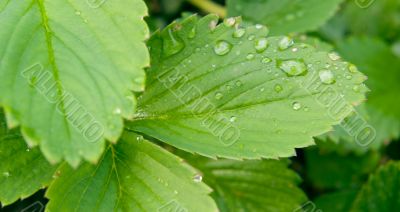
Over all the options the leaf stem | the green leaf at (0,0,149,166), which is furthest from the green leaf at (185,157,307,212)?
the leaf stem

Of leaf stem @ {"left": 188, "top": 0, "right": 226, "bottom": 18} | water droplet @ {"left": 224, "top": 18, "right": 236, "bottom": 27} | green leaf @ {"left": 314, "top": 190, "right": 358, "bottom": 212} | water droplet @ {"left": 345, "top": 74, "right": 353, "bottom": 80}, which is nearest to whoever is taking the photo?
water droplet @ {"left": 345, "top": 74, "right": 353, "bottom": 80}

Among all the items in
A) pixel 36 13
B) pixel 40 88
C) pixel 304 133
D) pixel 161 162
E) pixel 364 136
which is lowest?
pixel 364 136

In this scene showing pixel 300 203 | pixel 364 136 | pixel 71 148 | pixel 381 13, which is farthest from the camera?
pixel 381 13

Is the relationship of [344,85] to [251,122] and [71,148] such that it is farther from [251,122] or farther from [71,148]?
[71,148]

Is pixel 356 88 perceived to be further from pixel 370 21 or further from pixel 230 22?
pixel 370 21

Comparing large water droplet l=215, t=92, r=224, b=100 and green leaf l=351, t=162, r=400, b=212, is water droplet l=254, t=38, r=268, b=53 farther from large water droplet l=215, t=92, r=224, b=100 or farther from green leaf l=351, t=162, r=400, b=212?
green leaf l=351, t=162, r=400, b=212

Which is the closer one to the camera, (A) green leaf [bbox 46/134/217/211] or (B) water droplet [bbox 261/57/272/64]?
(A) green leaf [bbox 46/134/217/211]

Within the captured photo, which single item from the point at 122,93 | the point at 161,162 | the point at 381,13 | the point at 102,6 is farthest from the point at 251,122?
A: the point at 381,13
